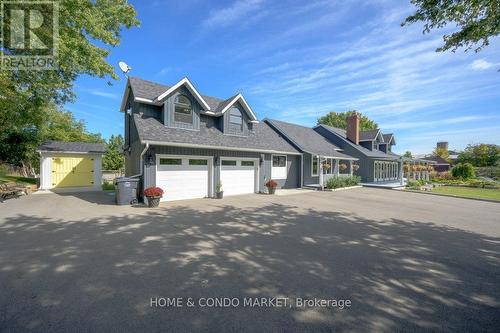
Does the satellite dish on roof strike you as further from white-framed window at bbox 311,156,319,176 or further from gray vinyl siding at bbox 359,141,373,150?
gray vinyl siding at bbox 359,141,373,150

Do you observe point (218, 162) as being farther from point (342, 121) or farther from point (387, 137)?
point (342, 121)

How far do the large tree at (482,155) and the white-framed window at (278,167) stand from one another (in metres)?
44.7

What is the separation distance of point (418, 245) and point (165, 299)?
6.32 metres

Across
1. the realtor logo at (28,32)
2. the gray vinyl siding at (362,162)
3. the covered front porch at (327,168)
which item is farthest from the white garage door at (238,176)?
the gray vinyl siding at (362,162)

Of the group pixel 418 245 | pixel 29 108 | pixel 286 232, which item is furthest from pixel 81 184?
pixel 418 245

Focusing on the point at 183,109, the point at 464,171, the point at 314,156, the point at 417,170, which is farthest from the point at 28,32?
the point at 464,171

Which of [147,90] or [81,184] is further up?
[147,90]

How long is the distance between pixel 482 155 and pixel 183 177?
55.9 m

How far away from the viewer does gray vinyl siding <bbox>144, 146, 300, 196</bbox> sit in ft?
35.6

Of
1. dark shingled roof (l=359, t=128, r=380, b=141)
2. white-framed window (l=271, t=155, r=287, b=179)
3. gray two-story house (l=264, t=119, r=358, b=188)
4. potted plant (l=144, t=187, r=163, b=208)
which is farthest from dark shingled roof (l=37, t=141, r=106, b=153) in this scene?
dark shingled roof (l=359, t=128, r=380, b=141)

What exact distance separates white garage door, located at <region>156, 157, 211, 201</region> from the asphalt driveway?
354 centimetres

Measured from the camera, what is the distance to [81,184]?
15.8 meters

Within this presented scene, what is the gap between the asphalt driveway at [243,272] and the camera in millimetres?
2902

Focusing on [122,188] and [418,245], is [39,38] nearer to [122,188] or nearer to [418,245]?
[122,188]
